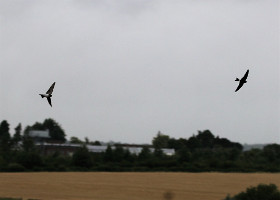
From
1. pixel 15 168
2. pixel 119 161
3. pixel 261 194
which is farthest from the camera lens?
pixel 119 161

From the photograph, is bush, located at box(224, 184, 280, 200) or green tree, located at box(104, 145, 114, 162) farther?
green tree, located at box(104, 145, 114, 162)

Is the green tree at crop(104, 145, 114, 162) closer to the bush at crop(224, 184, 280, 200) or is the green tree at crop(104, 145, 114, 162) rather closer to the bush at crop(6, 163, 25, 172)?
the bush at crop(6, 163, 25, 172)

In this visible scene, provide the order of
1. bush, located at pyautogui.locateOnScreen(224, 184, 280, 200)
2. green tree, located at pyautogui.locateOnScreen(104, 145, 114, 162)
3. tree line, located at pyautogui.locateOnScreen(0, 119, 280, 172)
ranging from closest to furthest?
1. bush, located at pyautogui.locateOnScreen(224, 184, 280, 200)
2. tree line, located at pyautogui.locateOnScreen(0, 119, 280, 172)
3. green tree, located at pyautogui.locateOnScreen(104, 145, 114, 162)

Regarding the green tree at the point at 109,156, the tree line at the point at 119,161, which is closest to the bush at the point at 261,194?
the tree line at the point at 119,161

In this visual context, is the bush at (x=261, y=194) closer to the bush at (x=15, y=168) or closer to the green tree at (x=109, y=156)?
the bush at (x=15, y=168)

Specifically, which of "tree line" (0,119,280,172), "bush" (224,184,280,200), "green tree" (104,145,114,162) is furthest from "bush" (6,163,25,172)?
"bush" (224,184,280,200)

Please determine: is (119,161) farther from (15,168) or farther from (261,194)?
(261,194)

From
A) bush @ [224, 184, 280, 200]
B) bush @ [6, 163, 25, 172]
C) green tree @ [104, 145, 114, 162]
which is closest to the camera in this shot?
bush @ [224, 184, 280, 200]

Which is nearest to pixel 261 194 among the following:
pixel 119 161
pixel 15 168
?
pixel 15 168

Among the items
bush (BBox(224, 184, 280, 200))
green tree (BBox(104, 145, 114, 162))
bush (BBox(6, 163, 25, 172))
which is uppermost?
green tree (BBox(104, 145, 114, 162))

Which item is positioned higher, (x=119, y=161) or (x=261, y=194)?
(x=119, y=161)

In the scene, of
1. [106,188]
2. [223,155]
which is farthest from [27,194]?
[223,155]

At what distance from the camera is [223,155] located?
108312 millimetres

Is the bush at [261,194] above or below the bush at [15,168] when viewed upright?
below
